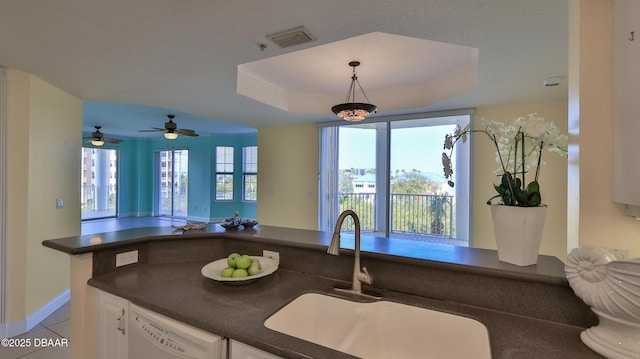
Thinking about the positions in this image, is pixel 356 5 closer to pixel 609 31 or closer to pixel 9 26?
pixel 609 31

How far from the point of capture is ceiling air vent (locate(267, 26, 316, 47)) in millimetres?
1921

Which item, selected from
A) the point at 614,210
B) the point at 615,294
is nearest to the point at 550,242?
the point at 614,210

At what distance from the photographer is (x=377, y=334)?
1176 mm

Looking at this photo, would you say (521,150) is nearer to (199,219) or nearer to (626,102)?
(626,102)

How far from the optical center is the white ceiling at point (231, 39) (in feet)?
5.45

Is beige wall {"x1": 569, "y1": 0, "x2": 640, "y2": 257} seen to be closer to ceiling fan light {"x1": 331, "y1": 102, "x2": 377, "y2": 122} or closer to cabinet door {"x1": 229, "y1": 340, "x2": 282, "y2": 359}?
cabinet door {"x1": 229, "y1": 340, "x2": 282, "y2": 359}

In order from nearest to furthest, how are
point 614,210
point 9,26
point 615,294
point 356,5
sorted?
point 615,294
point 614,210
point 356,5
point 9,26

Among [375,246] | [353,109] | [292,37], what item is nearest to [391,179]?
[353,109]

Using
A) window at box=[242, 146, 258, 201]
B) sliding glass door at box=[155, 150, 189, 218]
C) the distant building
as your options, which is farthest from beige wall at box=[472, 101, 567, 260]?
sliding glass door at box=[155, 150, 189, 218]

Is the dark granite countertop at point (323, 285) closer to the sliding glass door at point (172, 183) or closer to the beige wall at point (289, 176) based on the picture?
the beige wall at point (289, 176)

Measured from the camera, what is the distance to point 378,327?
1.19 meters

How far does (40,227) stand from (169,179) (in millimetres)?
6629

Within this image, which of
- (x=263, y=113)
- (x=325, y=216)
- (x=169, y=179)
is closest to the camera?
(x=263, y=113)

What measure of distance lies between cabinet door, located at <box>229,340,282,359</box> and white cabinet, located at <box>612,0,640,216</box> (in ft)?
4.12
